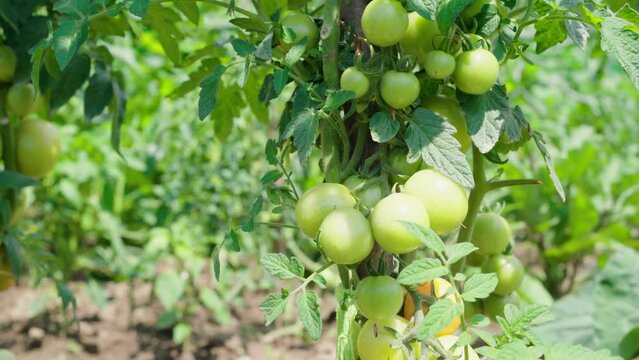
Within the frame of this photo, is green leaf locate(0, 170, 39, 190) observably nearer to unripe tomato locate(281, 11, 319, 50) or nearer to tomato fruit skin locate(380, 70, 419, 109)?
unripe tomato locate(281, 11, 319, 50)

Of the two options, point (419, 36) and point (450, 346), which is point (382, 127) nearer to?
point (419, 36)

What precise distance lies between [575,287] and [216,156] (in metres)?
1.52

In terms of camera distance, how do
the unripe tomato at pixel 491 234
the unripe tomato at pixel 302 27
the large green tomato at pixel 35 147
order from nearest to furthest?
1. the unripe tomato at pixel 302 27
2. the unripe tomato at pixel 491 234
3. the large green tomato at pixel 35 147

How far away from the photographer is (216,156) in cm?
277

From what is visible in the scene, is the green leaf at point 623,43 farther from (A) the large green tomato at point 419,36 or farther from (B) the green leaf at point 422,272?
(B) the green leaf at point 422,272

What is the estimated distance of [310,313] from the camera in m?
0.83

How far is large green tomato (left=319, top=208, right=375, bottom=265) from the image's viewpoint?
2.64ft

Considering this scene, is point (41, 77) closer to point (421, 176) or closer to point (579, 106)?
point (421, 176)

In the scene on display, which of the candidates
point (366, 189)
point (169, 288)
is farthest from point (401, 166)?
point (169, 288)

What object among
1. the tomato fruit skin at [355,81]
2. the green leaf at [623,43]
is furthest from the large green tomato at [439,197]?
the green leaf at [623,43]

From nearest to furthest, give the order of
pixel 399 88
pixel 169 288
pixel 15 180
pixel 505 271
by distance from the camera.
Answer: pixel 399 88 < pixel 505 271 < pixel 15 180 < pixel 169 288

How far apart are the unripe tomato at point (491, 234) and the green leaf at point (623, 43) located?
0.34m

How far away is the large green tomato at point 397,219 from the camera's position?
791 millimetres

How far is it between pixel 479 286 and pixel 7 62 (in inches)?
40.5
